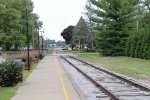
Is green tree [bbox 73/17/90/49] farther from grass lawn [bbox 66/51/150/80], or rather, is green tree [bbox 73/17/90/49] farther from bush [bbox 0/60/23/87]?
bush [bbox 0/60/23/87]

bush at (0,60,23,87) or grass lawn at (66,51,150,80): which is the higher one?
bush at (0,60,23,87)

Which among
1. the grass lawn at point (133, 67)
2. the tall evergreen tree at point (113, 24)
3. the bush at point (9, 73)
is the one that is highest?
the tall evergreen tree at point (113, 24)

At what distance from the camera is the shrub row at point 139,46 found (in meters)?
53.9

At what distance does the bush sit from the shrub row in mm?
32447

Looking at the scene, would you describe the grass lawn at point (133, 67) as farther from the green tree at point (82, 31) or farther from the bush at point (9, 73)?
the green tree at point (82, 31)

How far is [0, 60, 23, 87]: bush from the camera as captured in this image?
21031 millimetres

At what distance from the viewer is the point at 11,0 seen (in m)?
98.2

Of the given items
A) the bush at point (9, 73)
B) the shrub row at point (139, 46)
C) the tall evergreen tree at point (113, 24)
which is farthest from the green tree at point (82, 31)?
the bush at point (9, 73)

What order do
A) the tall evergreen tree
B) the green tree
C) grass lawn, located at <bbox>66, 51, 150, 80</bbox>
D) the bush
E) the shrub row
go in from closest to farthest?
1. the bush
2. grass lawn, located at <bbox>66, 51, 150, 80</bbox>
3. the shrub row
4. the tall evergreen tree
5. the green tree

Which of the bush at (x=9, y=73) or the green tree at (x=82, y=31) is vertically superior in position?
the green tree at (x=82, y=31)

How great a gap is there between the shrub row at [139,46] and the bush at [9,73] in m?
32.4

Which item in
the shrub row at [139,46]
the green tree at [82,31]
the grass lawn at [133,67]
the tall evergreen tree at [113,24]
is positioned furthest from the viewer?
the green tree at [82,31]

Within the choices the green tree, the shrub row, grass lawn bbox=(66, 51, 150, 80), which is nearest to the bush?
grass lawn bbox=(66, 51, 150, 80)

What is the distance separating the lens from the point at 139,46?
192 feet
